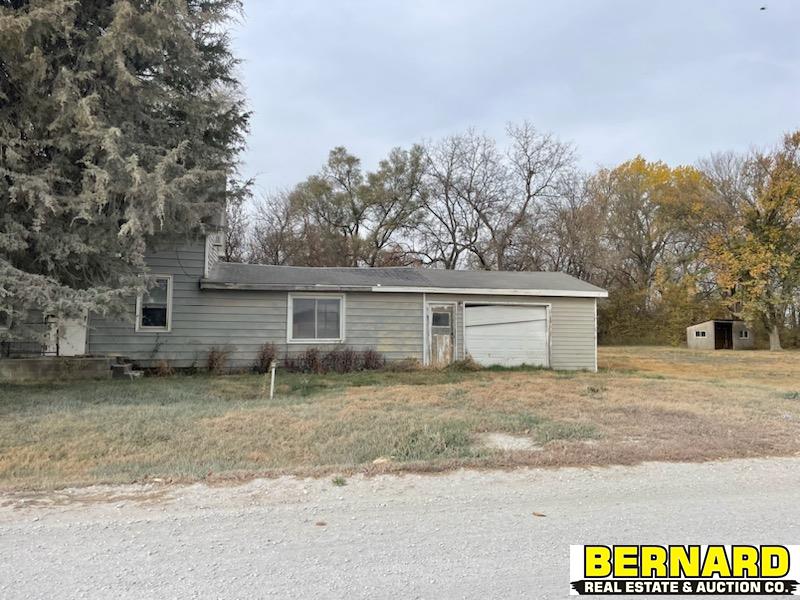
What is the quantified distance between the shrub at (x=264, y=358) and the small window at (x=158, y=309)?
218cm

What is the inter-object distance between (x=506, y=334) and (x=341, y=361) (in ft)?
14.8

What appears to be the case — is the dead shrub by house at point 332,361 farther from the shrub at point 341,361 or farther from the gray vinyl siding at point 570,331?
the gray vinyl siding at point 570,331

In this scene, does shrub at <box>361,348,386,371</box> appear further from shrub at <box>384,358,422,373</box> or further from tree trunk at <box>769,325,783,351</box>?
tree trunk at <box>769,325,783,351</box>

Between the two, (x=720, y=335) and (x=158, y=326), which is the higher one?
(x=158, y=326)

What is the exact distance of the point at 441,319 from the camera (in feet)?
48.3

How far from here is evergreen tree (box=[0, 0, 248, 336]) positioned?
25.2ft

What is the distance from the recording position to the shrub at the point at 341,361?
44.2 feet

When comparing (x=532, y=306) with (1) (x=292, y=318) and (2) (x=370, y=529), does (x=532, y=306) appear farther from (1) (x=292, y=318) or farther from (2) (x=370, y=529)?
(2) (x=370, y=529)

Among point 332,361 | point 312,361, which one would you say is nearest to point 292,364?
point 312,361

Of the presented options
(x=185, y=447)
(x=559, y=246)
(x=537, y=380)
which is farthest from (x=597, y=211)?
(x=185, y=447)

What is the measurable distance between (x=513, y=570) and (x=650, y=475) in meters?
2.49

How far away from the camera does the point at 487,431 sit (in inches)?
253

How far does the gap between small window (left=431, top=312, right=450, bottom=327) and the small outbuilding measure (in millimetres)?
23759

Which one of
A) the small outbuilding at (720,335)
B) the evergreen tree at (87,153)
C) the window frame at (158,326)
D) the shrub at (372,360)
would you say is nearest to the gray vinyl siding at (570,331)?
the shrub at (372,360)
